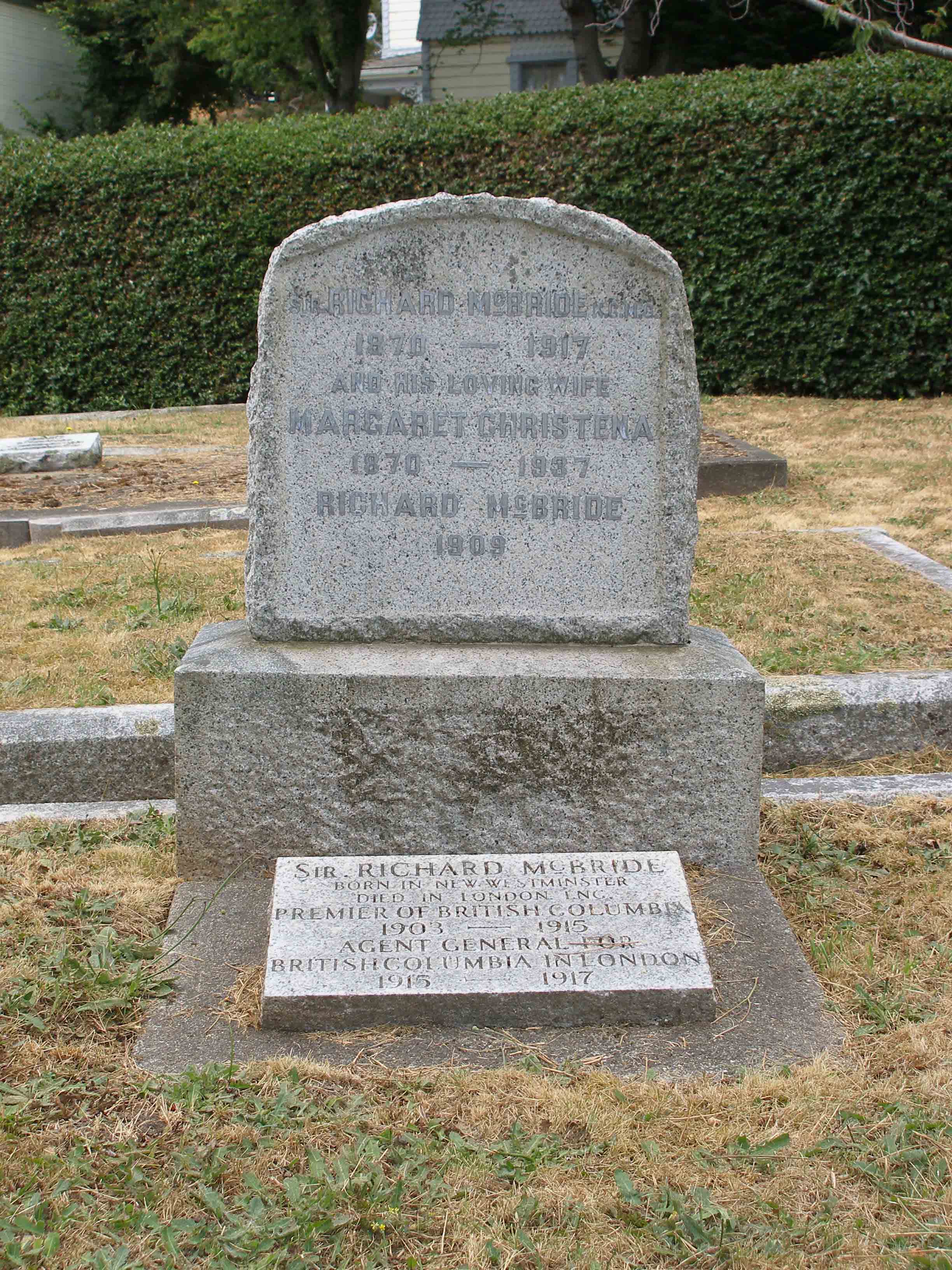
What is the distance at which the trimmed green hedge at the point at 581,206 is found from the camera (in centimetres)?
1048

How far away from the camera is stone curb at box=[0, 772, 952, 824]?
345cm

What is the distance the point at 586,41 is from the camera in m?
17.9

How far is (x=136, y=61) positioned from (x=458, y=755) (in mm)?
28475

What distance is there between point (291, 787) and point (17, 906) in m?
0.68

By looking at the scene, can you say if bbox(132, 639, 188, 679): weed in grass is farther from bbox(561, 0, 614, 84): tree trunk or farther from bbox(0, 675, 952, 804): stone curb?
bbox(561, 0, 614, 84): tree trunk

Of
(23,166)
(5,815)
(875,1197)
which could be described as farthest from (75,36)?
(875,1197)

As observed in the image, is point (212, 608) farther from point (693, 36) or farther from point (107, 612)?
point (693, 36)

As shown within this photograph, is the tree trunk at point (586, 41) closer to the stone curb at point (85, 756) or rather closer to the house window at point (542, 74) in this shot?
the house window at point (542, 74)

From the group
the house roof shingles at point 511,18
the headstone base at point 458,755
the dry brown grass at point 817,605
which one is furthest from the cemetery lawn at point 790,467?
the house roof shingles at point 511,18

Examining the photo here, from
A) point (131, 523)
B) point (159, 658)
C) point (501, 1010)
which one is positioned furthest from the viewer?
point (131, 523)

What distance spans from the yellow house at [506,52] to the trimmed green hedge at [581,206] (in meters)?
11.6

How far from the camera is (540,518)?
127 inches

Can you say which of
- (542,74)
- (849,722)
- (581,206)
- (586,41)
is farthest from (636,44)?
(849,722)

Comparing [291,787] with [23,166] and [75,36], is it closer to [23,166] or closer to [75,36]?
[23,166]
